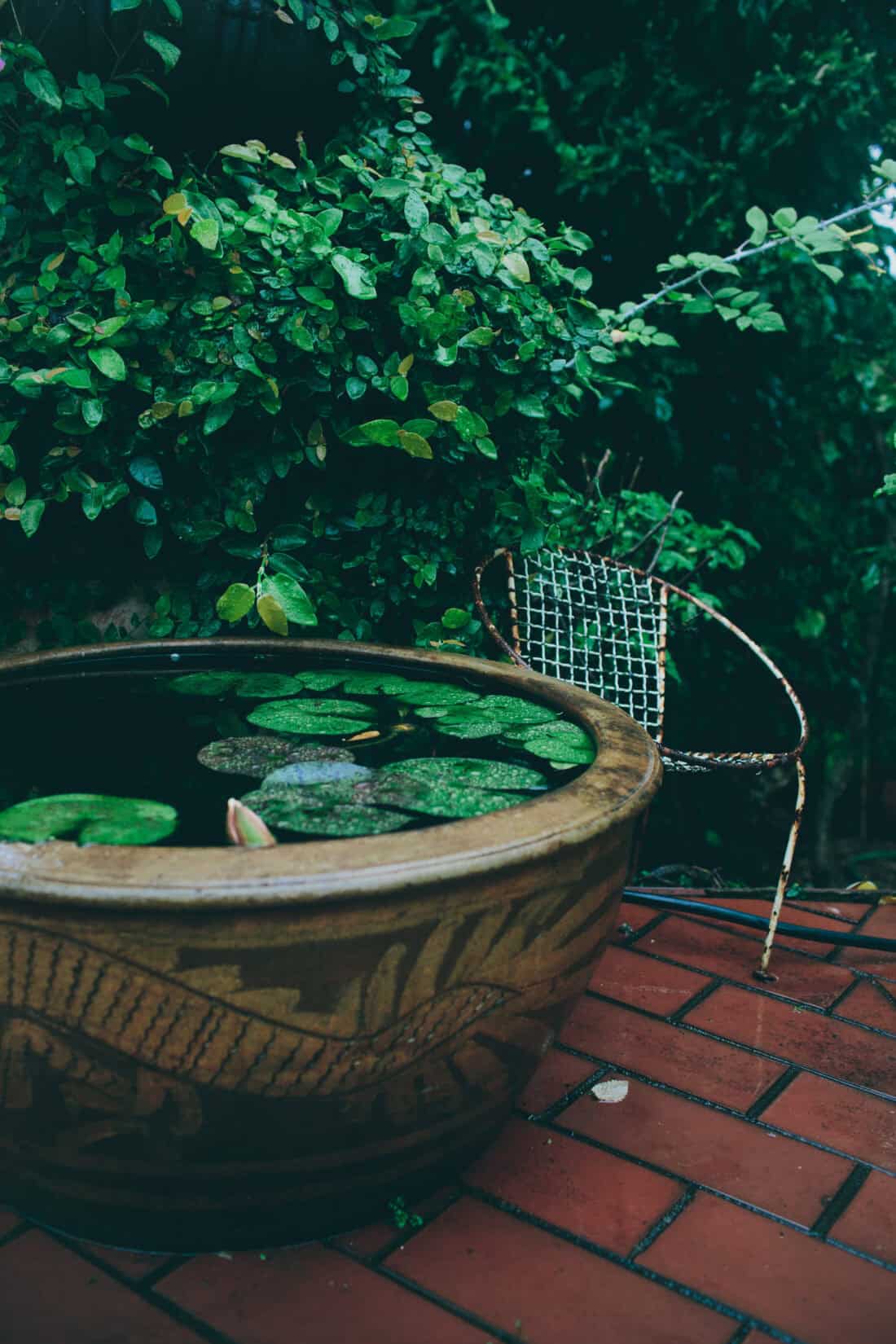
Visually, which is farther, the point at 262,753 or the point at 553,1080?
the point at 553,1080

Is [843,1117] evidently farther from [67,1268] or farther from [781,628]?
[781,628]

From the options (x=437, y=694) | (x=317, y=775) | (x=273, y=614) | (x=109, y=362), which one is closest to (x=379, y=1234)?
(x=317, y=775)

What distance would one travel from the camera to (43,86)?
1.94 metres

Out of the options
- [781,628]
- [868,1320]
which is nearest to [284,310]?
[868,1320]

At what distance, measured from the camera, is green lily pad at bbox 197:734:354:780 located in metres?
1.46

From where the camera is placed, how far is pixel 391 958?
1.12m

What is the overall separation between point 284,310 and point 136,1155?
149 centimetres

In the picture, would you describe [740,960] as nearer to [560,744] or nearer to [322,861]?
[560,744]

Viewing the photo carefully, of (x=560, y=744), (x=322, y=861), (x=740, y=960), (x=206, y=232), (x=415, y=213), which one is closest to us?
(x=322, y=861)

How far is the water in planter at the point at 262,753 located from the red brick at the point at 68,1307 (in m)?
0.57

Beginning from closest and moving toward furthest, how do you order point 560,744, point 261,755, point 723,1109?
point 261,755 → point 560,744 → point 723,1109

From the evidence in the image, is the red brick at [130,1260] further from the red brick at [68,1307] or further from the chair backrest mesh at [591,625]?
the chair backrest mesh at [591,625]

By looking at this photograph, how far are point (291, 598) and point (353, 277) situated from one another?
24.2 inches

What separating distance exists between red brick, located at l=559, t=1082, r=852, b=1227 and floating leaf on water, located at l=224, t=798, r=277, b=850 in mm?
822
